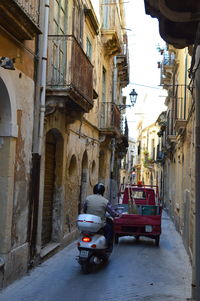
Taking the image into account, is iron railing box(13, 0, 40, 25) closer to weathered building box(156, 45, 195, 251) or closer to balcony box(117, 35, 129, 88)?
weathered building box(156, 45, 195, 251)

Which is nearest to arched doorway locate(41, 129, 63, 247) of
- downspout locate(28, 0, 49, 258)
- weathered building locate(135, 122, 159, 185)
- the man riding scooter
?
the man riding scooter

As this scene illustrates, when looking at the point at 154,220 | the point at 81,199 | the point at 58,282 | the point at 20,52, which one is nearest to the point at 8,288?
the point at 58,282

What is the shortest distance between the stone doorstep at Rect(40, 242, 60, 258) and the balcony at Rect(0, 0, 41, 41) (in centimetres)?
442

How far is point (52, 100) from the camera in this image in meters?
8.91

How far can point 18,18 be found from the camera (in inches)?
241

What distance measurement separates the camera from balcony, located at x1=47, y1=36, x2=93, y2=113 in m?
8.84

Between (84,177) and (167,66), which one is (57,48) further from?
(167,66)

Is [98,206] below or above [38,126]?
below

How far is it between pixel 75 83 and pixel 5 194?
3.80 metres

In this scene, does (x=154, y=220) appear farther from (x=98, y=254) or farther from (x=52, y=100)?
(x=52, y=100)

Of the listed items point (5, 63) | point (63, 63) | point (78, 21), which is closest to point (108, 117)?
point (78, 21)

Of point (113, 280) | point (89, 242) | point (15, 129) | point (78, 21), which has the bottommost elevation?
point (113, 280)

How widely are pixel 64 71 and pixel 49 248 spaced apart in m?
3.97

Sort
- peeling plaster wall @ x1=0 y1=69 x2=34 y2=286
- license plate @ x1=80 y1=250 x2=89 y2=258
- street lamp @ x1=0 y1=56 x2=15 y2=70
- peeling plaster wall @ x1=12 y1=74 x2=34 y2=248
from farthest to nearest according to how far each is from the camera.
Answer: license plate @ x1=80 y1=250 x2=89 y2=258
peeling plaster wall @ x1=12 y1=74 x2=34 y2=248
peeling plaster wall @ x1=0 y1=69 x2=34 y2=286
street lamp @ x1=0 y1=56 x2=15 y2=70
